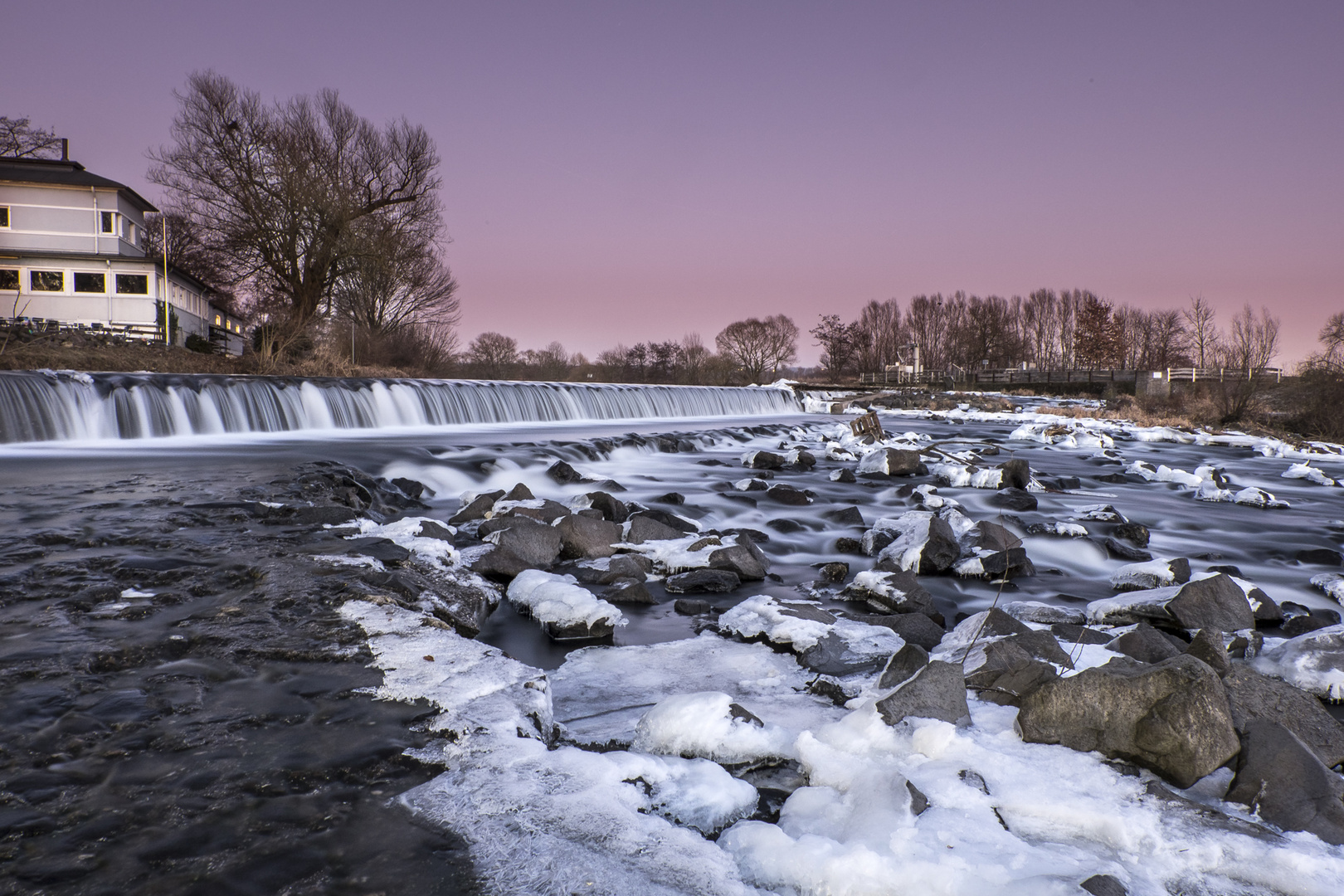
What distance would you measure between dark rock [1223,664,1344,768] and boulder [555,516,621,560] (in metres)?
3.52

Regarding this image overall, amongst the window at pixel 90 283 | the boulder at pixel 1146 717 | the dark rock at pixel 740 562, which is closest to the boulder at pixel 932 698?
the boulder at pixel 1146 717

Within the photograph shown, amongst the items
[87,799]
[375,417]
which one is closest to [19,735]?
[87,799]

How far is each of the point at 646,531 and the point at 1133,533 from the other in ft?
14.1

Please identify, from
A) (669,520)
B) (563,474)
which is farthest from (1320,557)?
(563,474)

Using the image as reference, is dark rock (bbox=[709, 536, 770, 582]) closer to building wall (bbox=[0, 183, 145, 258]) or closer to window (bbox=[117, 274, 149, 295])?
window (bbox=[117, 274, 149, 295])

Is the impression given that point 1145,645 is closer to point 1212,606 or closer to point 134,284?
point 1212,606

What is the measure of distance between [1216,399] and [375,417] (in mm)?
25278

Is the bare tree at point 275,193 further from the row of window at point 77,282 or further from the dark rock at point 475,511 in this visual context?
the dark rock at point 475,511

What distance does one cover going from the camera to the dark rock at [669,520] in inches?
219

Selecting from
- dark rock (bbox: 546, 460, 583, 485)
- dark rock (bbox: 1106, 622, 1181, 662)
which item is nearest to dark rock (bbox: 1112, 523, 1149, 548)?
dark rock (bbox: 1106, 622, 1181, 662)

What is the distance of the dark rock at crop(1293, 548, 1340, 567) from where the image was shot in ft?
18.8

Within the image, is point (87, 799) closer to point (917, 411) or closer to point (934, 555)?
point (934, 555)

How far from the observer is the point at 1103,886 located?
162 centimetres

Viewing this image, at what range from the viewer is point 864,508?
766 cm
